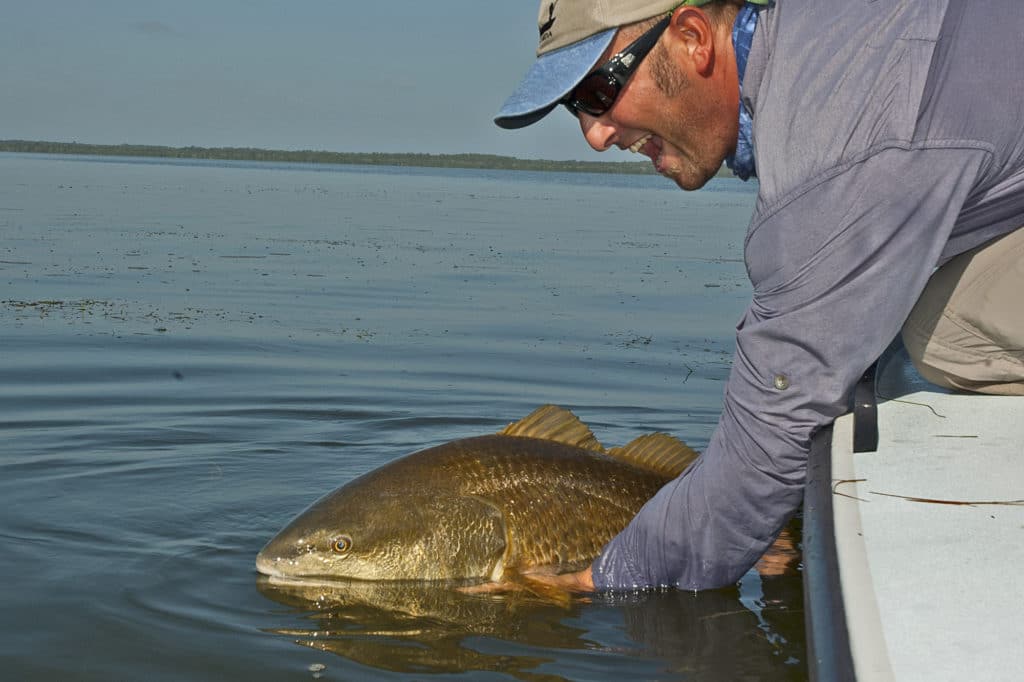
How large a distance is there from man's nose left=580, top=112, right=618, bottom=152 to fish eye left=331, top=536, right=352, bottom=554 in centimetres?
207

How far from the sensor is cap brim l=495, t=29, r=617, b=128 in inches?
123

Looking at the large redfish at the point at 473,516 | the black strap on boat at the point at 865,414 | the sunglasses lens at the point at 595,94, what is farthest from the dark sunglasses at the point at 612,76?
the large redfish at the point at 473,516

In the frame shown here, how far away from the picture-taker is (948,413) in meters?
3.61

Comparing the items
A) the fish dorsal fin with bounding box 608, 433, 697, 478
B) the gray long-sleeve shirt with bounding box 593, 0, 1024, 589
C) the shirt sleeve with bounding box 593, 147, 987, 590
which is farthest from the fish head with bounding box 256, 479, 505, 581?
the gray long-sleeve shirt with bounding box 593, 0, 1024, 589

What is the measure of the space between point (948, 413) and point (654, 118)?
3.95 feet

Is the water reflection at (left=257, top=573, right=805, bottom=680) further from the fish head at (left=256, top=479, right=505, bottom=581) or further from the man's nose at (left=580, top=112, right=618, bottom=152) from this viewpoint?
the man's nose at (left=580, top=112, right=618, bottom=152)

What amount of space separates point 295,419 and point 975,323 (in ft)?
17.4

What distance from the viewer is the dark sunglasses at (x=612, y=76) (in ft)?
10.1

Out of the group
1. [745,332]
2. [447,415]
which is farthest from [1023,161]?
[447,415]

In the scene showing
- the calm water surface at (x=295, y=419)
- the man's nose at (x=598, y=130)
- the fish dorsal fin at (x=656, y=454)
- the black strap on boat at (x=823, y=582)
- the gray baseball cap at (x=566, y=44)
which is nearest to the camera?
the black strap on boat at (x=823, y=582)

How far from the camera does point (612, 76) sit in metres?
3.15

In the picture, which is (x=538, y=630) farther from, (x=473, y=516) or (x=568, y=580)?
(x=473, y=516)

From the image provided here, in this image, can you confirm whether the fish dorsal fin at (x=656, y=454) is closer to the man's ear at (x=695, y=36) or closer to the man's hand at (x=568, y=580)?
the man's hand at (x=568, y=580)

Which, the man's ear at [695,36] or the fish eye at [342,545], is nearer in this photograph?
the man's ear at [695,36]
